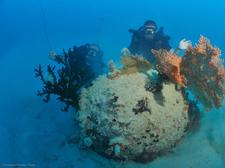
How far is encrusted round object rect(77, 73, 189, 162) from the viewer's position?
4.98m

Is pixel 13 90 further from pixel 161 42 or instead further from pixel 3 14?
pixel 3 14

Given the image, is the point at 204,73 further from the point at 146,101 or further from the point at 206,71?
the point at 146,101

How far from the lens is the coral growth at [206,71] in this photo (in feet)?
17.7

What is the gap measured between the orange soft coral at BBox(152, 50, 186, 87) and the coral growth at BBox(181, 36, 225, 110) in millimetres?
303

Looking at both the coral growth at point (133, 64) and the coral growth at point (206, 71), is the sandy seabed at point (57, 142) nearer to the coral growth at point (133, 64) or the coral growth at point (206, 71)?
the coral growth at point (206, 71)

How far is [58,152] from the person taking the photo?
18.5 feet

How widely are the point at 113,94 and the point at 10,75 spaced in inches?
233

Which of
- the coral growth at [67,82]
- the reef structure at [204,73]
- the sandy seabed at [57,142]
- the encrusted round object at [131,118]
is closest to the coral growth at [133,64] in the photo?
the encrusted round object at [131,118]

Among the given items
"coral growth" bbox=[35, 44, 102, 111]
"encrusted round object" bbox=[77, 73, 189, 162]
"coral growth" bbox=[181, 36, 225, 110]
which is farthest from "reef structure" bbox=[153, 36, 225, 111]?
"coral growth" bbox=[35, 44, 102, 111]

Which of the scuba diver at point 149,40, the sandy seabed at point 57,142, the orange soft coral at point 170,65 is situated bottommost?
the sandy seabed at point 57,142

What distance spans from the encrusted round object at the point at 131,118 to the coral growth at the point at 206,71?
374mm

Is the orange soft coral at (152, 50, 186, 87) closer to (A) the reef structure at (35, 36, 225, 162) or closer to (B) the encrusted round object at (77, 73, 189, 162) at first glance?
(A) the reef structure at (35, 36, 225, 162)

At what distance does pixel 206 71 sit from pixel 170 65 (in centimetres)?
73

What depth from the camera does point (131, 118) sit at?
4938mm
